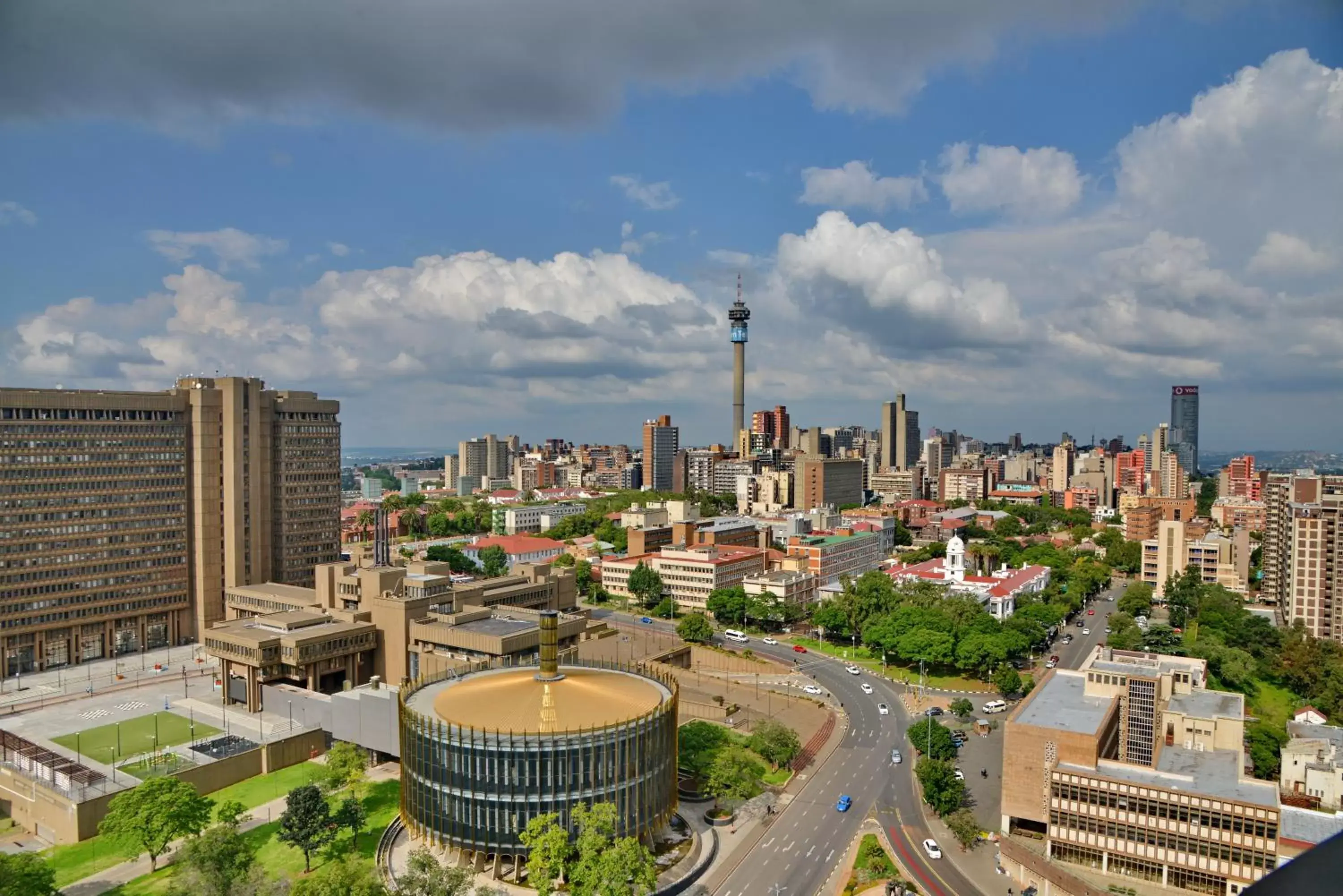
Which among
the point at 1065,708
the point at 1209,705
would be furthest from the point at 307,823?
the point at 1209,705

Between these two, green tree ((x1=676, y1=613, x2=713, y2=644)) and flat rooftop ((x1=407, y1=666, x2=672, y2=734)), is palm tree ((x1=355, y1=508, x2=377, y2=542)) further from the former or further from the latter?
flat rooftop ((x1=407, y1=666, x2=672, y2=734))

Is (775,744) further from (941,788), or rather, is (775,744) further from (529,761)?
(529,761)

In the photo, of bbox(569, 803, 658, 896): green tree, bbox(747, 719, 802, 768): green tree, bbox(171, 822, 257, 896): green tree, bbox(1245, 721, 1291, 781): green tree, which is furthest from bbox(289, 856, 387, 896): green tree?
bbox(1245, 721, 1291, 781): green tree

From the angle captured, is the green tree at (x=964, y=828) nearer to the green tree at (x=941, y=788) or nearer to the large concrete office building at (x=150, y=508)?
the green tree at (x=941, y=788)

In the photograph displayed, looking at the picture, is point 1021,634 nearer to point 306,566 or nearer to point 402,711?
point 402,711

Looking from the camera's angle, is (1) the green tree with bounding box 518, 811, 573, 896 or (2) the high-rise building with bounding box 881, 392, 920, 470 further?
(2) the high-rise building with bounding box 881, 392, 920, 470

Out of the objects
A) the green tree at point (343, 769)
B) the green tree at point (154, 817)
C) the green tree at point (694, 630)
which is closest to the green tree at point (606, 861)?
the green tree at point (343, 769)
